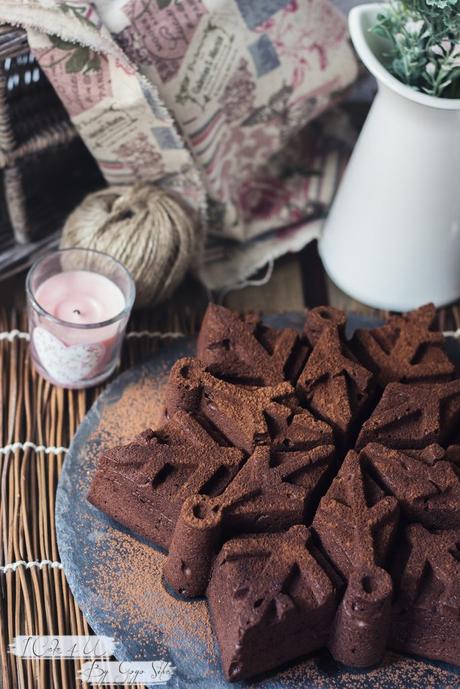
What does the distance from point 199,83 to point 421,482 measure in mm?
703

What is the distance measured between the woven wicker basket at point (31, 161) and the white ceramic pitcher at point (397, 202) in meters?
0.44

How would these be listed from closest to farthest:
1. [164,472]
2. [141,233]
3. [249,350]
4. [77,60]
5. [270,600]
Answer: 1. [270,600]
2. [164,472]
3. [249,350]
4. [77,60]
5. [141,233]

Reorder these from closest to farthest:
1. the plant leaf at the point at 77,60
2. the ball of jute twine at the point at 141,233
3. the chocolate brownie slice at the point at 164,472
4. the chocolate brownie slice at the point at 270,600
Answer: the chocolate brownie slice at the point at 270,600 → the chocolate brownie slice at the point at 164,472 → the plant leaf at the point at 77,60 → the ball of jute twine at the point at 141,233

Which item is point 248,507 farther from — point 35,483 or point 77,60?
point 77,60

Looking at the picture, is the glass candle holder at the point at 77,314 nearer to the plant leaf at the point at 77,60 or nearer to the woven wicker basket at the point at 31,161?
the woven wicker basket at the point at 31,161

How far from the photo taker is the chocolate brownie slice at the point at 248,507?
3.61 feet

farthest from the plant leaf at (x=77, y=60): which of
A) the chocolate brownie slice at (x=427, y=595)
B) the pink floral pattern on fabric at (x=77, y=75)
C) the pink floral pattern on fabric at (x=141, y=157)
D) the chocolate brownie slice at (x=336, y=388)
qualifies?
the chocolate brownie slice at (x=427, y=595)

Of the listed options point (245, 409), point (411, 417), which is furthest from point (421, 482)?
point (245, 409)

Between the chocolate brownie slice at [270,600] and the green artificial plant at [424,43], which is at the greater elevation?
the green artificial plant at [424,43]

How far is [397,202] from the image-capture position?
149 cm

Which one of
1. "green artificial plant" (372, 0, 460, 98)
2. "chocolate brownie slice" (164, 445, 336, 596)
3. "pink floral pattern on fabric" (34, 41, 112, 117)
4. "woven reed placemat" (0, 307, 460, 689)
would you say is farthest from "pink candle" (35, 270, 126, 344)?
"green artificial plant" (372, 0, 460, 98)

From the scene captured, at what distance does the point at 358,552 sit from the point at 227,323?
1.22 ft

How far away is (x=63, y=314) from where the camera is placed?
1.41 metres

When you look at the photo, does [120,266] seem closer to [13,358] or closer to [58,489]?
[13,358]
